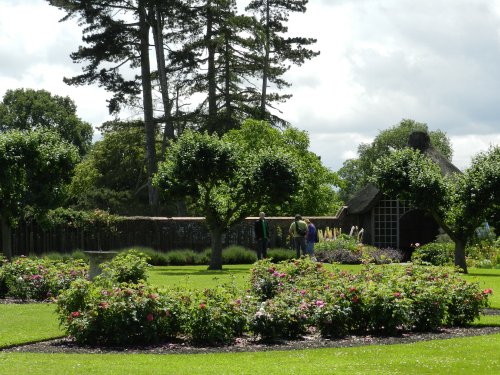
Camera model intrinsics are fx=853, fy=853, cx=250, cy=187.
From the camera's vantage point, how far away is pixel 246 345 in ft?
40.6

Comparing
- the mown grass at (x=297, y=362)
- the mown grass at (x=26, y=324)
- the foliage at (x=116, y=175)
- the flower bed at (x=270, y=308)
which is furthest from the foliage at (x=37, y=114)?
the mown grass at (x=297, y=362)

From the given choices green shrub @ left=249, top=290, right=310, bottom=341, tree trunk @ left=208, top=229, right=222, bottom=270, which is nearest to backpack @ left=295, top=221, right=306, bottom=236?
tree trunk @ left=208, top=229, right=222, bottom=270

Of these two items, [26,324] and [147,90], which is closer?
[26,324]

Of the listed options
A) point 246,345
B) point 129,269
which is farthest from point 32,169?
point 246,345

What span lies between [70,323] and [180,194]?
56.5ft

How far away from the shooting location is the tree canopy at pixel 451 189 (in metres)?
28.5

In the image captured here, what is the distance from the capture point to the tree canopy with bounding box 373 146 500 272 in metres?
28.5

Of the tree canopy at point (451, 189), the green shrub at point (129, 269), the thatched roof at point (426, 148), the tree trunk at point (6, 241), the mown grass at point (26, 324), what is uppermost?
the thatched roof at point (426, 148)

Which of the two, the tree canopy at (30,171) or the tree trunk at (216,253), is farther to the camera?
the tree trunk at (216,253)

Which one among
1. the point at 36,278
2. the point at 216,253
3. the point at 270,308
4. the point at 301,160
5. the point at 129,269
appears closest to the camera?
the point at 270,308

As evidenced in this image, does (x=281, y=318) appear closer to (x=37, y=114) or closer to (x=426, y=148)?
(x=426, y=148)

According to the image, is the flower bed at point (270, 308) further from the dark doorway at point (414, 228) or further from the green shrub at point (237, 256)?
the dark doorway at point (414, 228)

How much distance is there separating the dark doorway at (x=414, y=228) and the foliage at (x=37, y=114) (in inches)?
1403

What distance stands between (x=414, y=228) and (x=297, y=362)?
1250 inches
